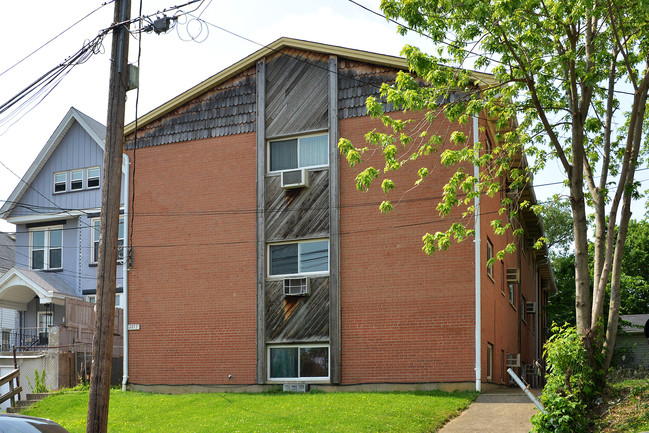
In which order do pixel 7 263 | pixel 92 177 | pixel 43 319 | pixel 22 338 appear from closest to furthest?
pixel 22 338 → pixel 43 319 → pixel 92 177 → pixel 7 263

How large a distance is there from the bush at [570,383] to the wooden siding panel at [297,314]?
24.2 feet

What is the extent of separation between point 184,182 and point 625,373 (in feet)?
42.5

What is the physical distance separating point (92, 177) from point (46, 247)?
147 inches

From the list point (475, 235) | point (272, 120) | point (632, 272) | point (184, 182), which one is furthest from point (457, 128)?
point (632, 272)

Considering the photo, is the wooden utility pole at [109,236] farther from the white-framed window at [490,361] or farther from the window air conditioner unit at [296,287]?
the white-framed window at [490,361]

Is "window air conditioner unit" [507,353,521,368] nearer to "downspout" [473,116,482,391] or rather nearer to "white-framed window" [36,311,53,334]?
"downspout" [473,116,482,391]

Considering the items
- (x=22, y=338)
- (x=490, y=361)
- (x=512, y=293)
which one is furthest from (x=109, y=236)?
(x=22, y=338)

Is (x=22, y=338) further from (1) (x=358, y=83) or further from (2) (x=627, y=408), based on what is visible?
(2) (x=627, y=408)

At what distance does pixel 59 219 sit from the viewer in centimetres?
3269

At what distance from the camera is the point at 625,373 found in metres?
16.5

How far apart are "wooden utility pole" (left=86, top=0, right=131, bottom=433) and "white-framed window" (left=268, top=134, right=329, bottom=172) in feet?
31.1

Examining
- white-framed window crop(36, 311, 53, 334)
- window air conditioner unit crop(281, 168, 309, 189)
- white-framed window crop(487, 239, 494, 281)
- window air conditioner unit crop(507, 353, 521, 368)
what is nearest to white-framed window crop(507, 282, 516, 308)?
window air conditioner unit crop(507, 353, 521, 368)

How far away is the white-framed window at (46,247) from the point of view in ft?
107

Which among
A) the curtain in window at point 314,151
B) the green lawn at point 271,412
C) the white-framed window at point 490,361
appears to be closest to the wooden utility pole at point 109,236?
the green lawn at point 271,412
